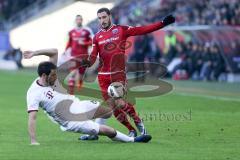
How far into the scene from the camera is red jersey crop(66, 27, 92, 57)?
27828 millimetres

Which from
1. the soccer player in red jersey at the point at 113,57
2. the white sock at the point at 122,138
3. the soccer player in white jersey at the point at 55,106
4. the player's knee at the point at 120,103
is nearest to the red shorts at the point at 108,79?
the soccer player in red jersey at the point at 113,57

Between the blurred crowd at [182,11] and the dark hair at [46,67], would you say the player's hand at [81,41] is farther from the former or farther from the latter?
the dark hair at [46,67]

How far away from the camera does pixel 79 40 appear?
2797 centimetres

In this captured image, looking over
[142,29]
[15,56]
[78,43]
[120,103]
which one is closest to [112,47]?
[142,29]

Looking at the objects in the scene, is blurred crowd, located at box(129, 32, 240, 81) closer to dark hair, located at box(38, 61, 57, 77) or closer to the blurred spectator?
the blurred spectator

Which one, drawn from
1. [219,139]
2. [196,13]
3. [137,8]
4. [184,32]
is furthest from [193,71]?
[219,139]

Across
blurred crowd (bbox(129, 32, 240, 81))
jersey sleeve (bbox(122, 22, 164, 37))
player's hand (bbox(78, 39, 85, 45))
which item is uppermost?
jersey sleeve (bbox(122, 22, 164, 37))

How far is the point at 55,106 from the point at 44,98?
0.88 feet

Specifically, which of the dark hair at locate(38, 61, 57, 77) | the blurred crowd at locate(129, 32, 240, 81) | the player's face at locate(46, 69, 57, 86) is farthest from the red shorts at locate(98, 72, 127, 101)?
the blurred crowd at locate(129, 32, 240, 81)

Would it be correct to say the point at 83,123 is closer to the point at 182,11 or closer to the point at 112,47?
the point at 112,47

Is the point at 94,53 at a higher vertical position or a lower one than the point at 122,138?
higher

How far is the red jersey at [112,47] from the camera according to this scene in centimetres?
1538

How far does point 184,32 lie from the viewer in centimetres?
3822

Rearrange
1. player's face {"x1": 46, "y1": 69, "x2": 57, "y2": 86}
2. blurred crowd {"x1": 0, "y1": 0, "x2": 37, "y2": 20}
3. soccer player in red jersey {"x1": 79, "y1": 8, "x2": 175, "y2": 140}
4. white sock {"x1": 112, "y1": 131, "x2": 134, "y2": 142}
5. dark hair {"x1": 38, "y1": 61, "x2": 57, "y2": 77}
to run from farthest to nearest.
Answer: blurred crowd {"x1": 0, "y1": 0, "x2": 37, "y2": 20}
soccer player in red jersey {"x1": 79, "y1": 8, "x2": 175, "y2": 140}
white sock {"x1": 112, "y1": 131, "x2": 134, "y2": 142}
player's face {"x1": 46, "y1": 69, "x2": 57, "y2": 86}
dark hair {"x1": 38, "y1": 61, "x2": 57, "y2": 77}
